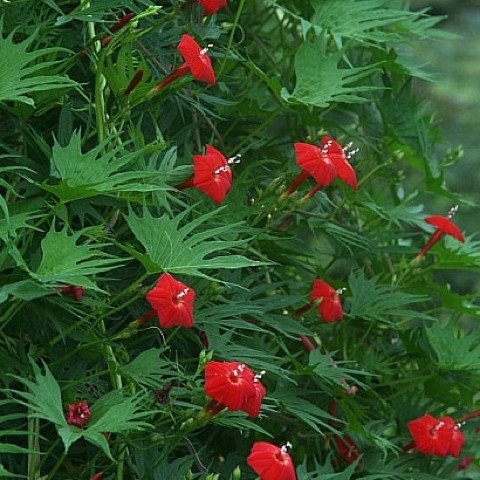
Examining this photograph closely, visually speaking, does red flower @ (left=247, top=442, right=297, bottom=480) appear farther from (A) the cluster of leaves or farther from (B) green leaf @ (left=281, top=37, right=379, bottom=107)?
(B) green leaf @ (left=281, top=37, right=379, bottom=107)

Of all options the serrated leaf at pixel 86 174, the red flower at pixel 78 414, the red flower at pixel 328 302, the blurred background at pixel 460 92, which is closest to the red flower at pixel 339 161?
the red flower at pixel 328 302

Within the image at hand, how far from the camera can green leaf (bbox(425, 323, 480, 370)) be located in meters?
1.35

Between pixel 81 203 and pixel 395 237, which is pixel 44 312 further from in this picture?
pixel 395 237

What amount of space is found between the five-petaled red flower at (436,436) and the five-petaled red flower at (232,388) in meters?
0.35

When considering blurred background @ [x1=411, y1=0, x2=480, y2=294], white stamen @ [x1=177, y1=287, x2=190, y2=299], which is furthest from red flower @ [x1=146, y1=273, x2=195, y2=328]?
blurred background @ [x1=411, y1=0, x2=480, y2=294]

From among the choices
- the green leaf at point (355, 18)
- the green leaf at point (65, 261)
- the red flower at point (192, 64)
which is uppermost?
the red flower at point (192, 64)

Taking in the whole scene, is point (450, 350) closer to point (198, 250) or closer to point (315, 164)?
point (315, 164)

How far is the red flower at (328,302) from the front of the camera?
1.25 meters

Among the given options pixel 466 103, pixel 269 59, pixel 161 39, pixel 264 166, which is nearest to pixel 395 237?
pixel 264 166

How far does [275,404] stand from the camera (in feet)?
3.84

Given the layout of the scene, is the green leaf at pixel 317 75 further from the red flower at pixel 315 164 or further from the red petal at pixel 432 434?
the red petal at pixel 432 434

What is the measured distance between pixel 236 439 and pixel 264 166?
0.35 metres

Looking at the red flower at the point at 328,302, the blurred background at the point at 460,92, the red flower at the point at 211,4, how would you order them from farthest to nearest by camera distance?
the blurred background at the point at 460,92 → the red flower at the point at 328,302 → the red flower at the point at 211,4

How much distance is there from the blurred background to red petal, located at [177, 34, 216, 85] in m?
2.31
